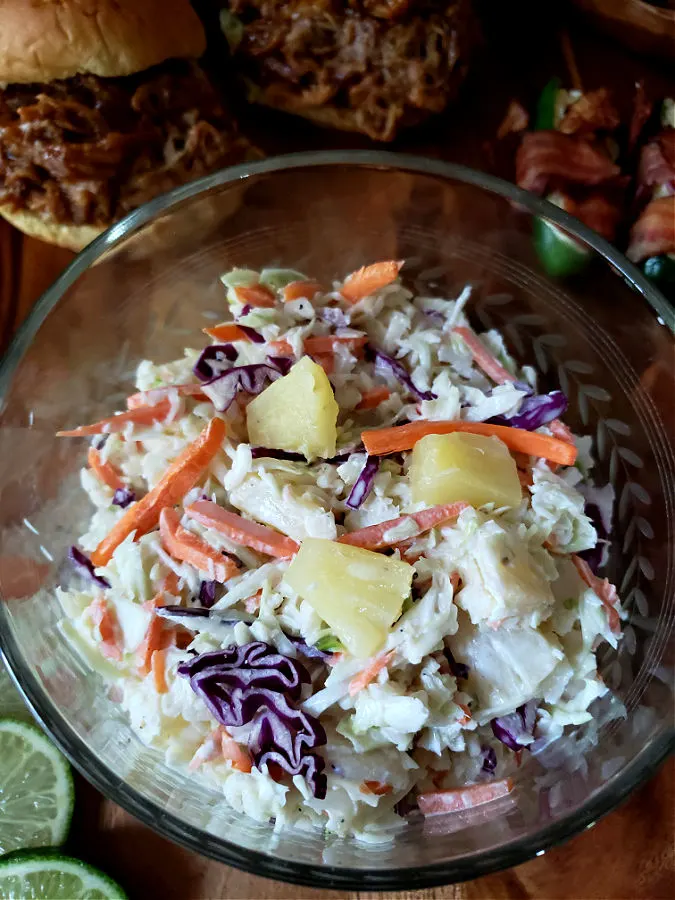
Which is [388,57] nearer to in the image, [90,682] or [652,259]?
[652,259]

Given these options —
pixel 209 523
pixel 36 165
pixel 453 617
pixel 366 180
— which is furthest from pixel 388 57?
pixel 453 617

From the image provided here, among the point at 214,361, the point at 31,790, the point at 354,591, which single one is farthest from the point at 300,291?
the point at 31,790

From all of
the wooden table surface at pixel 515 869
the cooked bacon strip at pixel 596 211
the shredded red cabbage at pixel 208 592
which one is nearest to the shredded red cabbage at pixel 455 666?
the shredded red cabbage at pixel 208 592

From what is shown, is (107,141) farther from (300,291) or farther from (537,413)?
(537,413)

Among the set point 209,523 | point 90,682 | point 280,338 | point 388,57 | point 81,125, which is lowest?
point 90,682

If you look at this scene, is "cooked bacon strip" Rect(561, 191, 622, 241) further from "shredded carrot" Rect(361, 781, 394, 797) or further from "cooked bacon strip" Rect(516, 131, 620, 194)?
"shredded carrot" Rect(361, 781, 394, 797)

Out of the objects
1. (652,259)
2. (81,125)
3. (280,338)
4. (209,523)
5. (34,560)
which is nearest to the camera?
(209,523)

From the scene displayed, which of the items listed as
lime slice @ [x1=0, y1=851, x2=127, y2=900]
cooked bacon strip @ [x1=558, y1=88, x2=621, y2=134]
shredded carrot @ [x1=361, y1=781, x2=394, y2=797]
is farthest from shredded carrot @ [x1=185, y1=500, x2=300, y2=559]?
cooked bacon strip @ [x1=558, y1=88, x2=621, y2=134]
